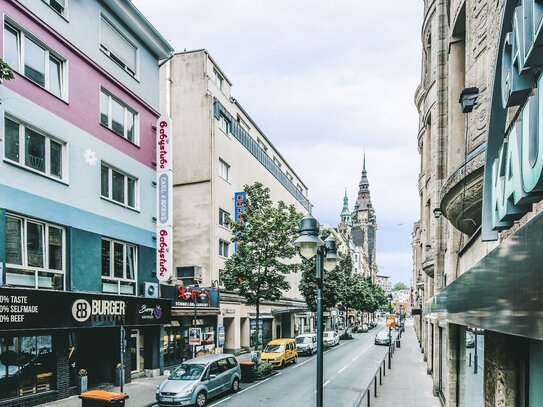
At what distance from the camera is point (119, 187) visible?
20109 millimetres

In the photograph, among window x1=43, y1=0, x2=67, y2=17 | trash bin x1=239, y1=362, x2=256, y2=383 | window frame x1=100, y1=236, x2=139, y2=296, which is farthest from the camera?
trash bin x1=239, y1=362, x2=256, y2=383

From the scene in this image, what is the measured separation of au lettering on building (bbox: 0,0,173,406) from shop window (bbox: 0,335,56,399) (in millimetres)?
37

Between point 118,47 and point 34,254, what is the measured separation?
34.1 feet

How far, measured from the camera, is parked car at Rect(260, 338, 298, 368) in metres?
25.6

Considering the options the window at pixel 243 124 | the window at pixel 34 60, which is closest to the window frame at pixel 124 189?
the window at pixel 34 60

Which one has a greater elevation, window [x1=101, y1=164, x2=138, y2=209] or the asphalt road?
window [x1=101, y1=164, x2=138, y2=209]

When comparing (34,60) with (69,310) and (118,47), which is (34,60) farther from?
(69,310)

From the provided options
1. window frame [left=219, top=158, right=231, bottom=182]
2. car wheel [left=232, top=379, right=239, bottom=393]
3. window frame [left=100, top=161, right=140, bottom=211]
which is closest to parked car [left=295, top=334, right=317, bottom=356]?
window frame [left=219, top=158, right=231, bottom=182]

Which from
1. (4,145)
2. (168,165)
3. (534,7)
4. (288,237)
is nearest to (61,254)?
(4,145)

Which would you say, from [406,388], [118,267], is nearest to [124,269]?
[118,267]

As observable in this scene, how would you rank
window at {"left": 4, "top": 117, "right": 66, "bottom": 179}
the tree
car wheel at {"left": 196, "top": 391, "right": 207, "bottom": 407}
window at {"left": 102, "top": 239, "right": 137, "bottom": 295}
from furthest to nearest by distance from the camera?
the tree
window at {"left": 102, "top": 239, "right": 137, "bottom": 295}
car wheel at {"left": 196, "top": 391, "right": 207, "bottom": 407}
window at {"left": 4, "top": 117, "right": 66, "bottom": 179}

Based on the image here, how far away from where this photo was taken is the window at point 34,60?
1449 centimetres

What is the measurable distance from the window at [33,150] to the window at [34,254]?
188 cm

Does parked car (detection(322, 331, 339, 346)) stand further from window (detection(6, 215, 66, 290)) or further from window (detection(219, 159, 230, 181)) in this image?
window (detection(6, 215, 66, 290))
